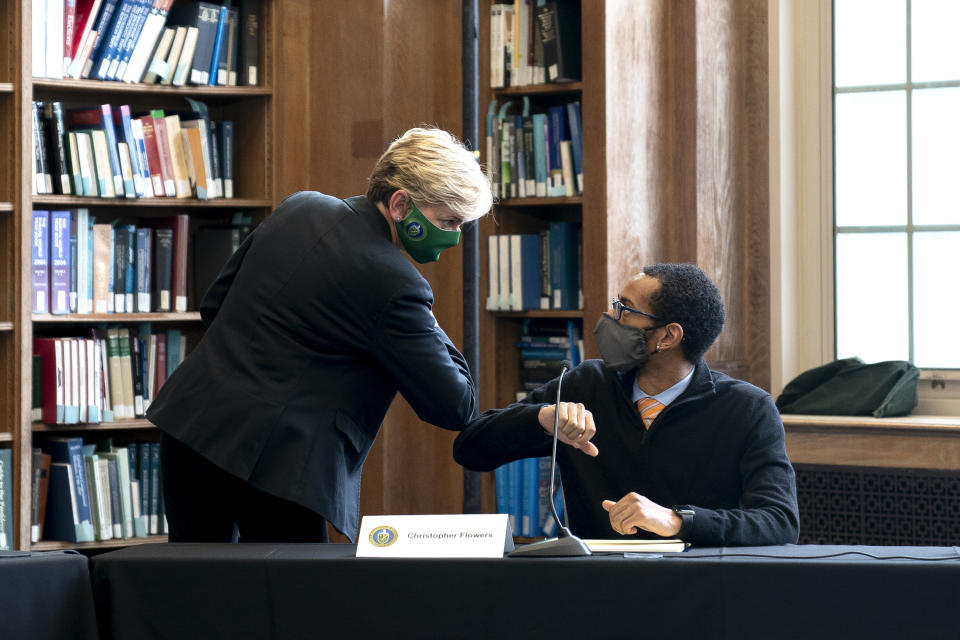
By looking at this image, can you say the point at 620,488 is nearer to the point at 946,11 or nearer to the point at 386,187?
the point at 386,187

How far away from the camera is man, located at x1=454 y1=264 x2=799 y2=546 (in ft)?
6.60

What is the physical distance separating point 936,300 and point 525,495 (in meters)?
1.57

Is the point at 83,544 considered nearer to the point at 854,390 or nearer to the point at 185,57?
the point at 185,57

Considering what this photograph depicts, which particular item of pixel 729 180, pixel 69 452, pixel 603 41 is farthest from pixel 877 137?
pixel 69 452

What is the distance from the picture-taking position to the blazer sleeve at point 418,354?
1.95 meters

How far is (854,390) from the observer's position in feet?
11.7

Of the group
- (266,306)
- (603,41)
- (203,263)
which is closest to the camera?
(266,306)

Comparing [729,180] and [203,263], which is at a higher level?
[729,180]

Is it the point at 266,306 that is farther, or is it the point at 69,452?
the point at 69,452

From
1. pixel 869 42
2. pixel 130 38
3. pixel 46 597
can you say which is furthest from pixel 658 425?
pixel 869 42

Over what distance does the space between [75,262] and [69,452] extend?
0.58 metres

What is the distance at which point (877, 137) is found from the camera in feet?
12.6

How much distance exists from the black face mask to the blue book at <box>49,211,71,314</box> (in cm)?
193

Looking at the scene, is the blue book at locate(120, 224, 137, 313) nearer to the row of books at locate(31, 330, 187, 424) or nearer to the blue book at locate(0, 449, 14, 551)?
the row of books at locate(31, 330, 187, 424)
